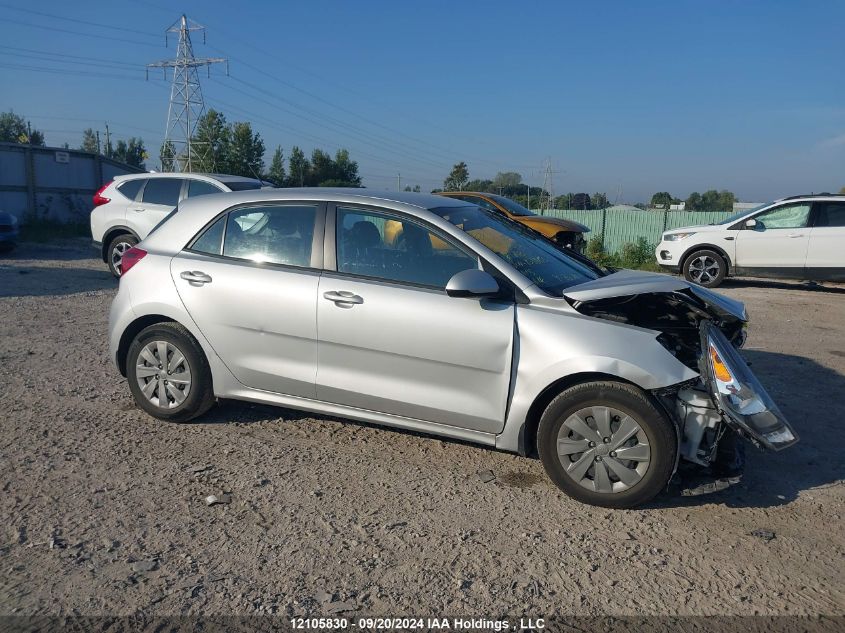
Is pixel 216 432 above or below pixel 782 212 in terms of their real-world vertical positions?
below

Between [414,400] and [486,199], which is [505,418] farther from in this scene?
[486,199]

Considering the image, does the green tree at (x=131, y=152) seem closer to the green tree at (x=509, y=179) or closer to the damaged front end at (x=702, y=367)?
the green tree at (x=509, y=179)

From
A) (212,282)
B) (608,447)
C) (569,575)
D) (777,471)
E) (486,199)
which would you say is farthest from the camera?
(486,199)

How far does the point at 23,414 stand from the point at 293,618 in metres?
3.41

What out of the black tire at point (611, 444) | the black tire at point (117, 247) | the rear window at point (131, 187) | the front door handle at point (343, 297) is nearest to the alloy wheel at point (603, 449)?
the black tire at point (611, 444)

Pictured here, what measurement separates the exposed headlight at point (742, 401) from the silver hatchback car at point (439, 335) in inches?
0.4

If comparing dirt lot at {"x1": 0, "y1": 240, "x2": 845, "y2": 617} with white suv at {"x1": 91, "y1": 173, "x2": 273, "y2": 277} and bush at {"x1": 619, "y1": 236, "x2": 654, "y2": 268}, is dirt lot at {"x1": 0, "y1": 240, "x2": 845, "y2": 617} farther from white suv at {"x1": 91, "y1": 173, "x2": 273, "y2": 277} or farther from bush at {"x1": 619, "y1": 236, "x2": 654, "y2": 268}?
bush at {"x1": 619, "y1": 236, "x2": 654, "y2": 268}

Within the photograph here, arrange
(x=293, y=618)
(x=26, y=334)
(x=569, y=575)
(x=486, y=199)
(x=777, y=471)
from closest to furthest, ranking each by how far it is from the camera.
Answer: (x=293, y=618)
(x=569, y=575)
(x=777, y=471)
(x=26, y=334)
(x=486, y=199)

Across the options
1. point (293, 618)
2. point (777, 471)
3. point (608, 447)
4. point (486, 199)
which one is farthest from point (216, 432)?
point (486, 199)

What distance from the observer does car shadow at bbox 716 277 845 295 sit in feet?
44.5

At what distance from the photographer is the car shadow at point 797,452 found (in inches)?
161

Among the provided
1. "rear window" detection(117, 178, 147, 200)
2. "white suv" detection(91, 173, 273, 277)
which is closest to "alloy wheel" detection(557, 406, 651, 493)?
"white suv" detection(91, 173, 273, 277)

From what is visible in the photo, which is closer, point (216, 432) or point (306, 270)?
point (306, 270)

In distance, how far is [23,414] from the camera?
5203 millimetres
